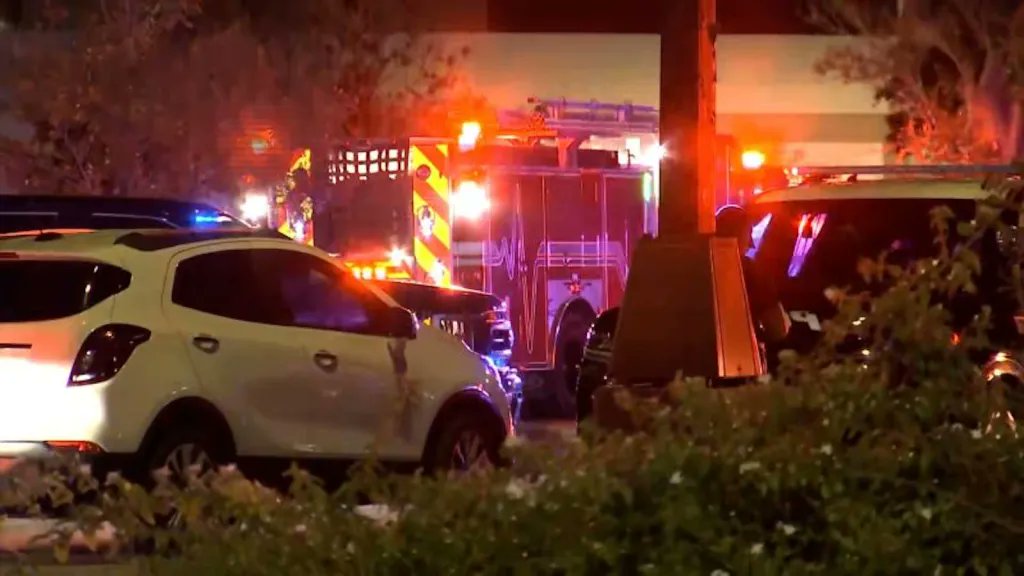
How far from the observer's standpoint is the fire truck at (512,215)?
14.7 meters

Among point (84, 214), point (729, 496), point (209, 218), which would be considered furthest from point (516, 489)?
point (209, 218)

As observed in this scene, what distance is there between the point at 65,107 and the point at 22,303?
9.86m

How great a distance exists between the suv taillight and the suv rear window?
17cm

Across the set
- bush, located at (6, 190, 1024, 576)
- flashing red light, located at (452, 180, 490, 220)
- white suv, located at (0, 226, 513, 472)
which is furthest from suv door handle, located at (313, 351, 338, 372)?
flashing red light, located at (452, 180, 490, 220)

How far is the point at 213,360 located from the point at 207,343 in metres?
0.09

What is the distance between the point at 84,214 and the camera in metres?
11.0

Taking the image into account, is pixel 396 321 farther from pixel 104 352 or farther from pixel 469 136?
pixel 469 136

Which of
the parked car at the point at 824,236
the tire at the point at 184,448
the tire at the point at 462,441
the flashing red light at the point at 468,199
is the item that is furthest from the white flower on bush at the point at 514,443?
the flashing red light at the point at 468,199

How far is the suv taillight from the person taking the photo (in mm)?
7844

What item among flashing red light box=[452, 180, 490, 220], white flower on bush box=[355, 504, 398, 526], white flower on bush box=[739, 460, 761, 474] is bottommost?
white flower on bush box=[355, 504, 398, 526]

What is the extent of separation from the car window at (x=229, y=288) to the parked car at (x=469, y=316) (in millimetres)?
3381

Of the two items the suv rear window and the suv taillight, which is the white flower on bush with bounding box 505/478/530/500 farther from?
the suv rear window

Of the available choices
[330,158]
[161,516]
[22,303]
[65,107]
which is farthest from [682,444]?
[65,107]

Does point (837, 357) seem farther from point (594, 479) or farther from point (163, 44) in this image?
point (163, 44)
